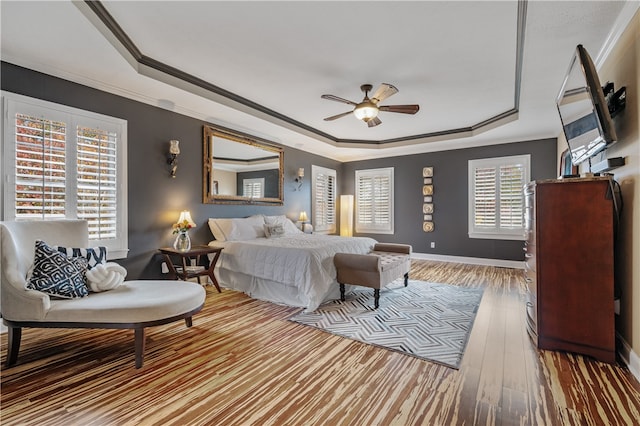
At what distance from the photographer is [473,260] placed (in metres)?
6.32

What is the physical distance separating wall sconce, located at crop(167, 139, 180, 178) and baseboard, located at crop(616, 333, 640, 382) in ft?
16.3

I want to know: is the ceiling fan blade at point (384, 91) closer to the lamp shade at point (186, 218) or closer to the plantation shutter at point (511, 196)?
the lamp shade at point (186, 218)

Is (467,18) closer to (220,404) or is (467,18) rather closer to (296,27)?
(296,27)

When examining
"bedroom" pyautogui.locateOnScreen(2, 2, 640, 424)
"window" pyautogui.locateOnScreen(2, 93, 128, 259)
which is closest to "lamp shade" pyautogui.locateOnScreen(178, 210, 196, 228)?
"bedroom" pyautogui.locateOnScreen(2, 2, 640, 424)

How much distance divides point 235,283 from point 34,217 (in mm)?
2308

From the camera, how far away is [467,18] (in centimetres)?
246

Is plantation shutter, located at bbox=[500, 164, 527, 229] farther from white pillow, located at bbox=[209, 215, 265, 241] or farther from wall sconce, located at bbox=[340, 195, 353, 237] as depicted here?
white pillow, located at bbox=[209, 215, 265, 241]

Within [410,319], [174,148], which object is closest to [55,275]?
[174,148]

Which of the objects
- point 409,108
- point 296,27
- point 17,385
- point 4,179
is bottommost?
point 17,385

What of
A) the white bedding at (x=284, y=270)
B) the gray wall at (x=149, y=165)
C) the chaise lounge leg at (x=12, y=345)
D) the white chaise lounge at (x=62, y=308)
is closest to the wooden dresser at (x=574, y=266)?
the white bedding at (x=284, y=270)

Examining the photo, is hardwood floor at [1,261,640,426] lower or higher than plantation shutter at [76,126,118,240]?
lower

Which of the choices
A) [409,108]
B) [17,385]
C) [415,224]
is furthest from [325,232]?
[17,385]

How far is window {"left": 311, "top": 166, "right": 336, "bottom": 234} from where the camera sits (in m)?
6.99

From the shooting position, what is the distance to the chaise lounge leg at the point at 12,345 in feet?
7.20
